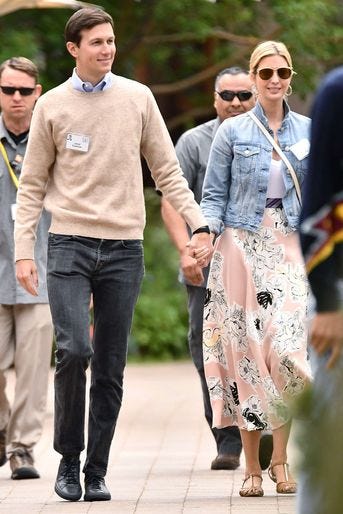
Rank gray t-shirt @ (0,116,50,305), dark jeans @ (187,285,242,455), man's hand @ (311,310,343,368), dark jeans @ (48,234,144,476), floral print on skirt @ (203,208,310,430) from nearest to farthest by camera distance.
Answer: man's hand @ (311,310,343,368), dark jeans @ (48,234,144,476), floral print on skirt @ (203,208,310,430), gray t-shirt @ (0,116,50,305), dark jeans @ (187,285,242,455)

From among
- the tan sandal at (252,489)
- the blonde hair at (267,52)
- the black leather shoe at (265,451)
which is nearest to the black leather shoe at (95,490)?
the tan sandal at (252,489)

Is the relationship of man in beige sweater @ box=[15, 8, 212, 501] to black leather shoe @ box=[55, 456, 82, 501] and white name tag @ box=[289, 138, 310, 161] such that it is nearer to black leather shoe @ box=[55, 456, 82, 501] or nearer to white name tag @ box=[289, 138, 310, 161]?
black leather shoe @ box=[55, 456, 82, 501]

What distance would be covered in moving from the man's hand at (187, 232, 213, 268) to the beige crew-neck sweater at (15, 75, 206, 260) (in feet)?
0.20

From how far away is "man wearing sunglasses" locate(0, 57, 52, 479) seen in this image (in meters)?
8.63

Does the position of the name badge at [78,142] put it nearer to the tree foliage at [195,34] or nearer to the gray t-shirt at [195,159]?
the gray t-shirt at [195,159]

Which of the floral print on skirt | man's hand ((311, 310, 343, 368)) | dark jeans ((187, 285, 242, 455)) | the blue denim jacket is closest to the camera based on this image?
man's hand ((311, 310, 343, 368))

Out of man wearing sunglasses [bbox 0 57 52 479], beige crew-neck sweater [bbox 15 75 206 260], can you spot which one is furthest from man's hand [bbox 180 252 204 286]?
man wearing sunglasses [bbox 0 57 52 479]

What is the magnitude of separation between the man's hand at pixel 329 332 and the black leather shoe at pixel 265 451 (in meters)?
3.61

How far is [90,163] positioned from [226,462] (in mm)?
2301

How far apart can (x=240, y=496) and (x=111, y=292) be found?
1.16 metres

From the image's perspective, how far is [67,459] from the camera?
7.27 metres

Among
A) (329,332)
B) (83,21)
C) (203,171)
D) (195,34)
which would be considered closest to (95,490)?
(83,21)

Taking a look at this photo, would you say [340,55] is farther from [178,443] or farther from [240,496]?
[240,496]

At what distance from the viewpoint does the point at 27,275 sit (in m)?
7.18
